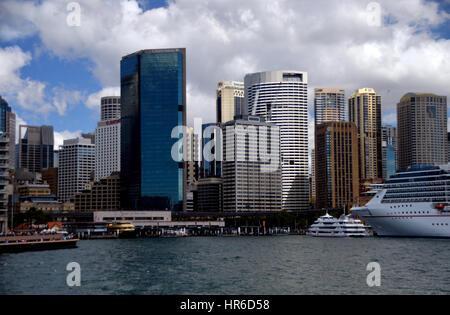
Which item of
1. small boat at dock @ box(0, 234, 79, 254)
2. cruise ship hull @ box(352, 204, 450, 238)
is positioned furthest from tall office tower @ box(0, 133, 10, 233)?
cruise ship hull @ box(352, 204, 450, 238)

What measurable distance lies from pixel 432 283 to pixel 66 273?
144 feet

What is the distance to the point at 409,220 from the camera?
169 metres

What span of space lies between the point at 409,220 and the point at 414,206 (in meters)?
4.45

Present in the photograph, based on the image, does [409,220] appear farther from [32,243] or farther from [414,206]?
[32,243]

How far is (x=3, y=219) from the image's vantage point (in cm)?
13638

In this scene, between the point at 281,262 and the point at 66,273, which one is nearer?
the point at 66,273

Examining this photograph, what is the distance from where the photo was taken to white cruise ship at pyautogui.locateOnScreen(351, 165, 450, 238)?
163875mm

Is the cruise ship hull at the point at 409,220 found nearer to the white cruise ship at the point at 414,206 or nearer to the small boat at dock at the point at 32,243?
the white cruise ship at the point at 414,206

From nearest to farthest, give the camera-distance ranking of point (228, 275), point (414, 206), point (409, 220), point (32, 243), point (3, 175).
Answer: point (228, 275), point (32, 243), point (3, 175), point (409, 220), point (414, 206)

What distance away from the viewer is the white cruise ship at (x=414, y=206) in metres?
164

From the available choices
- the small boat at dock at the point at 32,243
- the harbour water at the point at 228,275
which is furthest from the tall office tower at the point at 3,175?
the harbour water at the point at 228,275

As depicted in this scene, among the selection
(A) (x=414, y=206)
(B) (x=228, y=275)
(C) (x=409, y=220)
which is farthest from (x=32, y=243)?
(A) (x=414, y=206)
